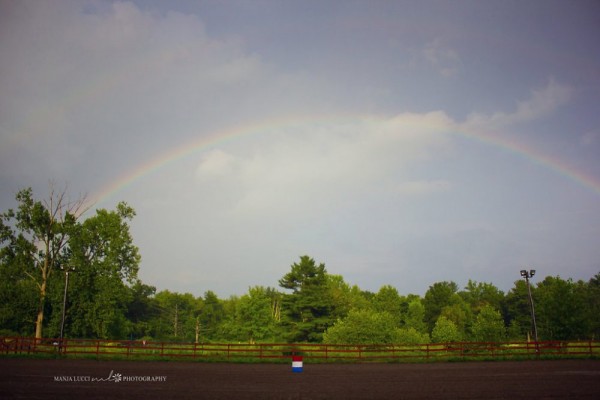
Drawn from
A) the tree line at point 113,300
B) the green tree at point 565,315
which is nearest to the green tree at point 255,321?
the tree line at point 113,300

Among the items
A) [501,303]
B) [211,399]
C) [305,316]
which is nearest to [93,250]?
[305,316]

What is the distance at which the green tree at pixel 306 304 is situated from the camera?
63.2 metres

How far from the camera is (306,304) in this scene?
63562mm

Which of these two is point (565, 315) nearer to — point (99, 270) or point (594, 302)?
point (99, 270)

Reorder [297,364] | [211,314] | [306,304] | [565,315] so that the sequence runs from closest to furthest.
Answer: [297,364], [565,315], [306,304], [211,314]

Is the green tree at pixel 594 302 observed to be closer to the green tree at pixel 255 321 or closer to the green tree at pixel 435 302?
the green tree at pixel 435 302

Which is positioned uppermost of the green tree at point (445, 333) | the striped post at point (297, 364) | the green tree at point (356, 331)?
the striped post at point (297, 364)

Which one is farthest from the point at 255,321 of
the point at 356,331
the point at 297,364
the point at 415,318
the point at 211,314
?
the point at 297,364

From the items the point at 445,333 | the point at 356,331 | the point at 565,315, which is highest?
the point at 565,315

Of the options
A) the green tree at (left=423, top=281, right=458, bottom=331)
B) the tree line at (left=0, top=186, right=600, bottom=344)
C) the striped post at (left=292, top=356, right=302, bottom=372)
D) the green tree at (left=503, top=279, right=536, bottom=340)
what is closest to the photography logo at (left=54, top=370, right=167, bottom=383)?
the striped post at (left=292, top=356, right=302, bottom=372)

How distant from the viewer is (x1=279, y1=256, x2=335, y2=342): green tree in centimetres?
6325

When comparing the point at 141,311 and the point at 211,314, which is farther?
the point at 211,314

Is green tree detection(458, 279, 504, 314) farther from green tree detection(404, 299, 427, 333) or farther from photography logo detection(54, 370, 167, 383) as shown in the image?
photography logo detection(54, 370, 167, 383)

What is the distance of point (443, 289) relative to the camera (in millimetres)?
111188
